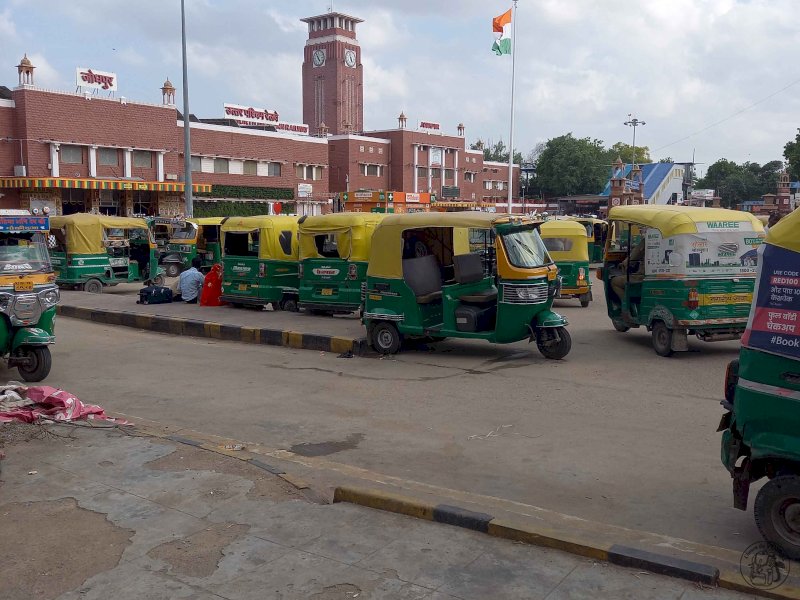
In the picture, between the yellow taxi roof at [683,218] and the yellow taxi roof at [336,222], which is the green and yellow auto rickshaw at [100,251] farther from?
the yellow taxi roof at [683,218]

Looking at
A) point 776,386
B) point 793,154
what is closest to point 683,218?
point 776,386

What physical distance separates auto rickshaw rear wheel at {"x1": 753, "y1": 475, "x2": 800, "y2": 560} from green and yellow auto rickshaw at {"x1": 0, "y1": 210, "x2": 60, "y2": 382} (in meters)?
9.04

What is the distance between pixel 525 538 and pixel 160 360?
363 inches

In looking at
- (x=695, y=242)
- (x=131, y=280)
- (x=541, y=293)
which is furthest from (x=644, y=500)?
(x=131, y=280)

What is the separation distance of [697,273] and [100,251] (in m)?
18.1

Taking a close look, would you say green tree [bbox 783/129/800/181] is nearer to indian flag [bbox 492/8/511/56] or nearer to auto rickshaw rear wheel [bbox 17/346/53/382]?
indian flag [bbox 492/8/511/56]

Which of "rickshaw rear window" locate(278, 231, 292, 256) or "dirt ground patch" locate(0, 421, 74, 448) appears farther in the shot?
"rickshaw rear window" locate(278, 231, 292, 256)

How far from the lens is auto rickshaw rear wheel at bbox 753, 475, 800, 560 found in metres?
4.72

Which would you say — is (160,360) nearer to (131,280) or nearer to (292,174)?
(131,280)

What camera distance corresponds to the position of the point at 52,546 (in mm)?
5000

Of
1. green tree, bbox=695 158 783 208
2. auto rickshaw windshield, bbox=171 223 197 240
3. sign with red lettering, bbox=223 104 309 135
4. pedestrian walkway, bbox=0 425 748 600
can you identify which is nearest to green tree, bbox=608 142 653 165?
green tree, bbox=695 158 783 208

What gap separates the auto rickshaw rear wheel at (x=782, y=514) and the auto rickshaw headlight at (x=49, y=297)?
30.0ft

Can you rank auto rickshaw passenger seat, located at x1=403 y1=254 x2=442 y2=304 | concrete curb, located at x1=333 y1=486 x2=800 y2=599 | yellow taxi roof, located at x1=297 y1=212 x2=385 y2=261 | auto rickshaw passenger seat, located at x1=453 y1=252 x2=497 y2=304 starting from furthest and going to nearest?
1. yellow taxi roof, located at x1=297 y1=212 x2=385 y2=261
2. auto rickshaw passenger seat, located at x1=403 y1=254 x2=442 y2=304
3. auto rickshaw passenger seat, located at x1=453 y1=252 x2=497 y2=304
4. concrete curb, located at x1=333 y1=486 x2=800 y2=599

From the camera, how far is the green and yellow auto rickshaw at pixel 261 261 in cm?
1766
